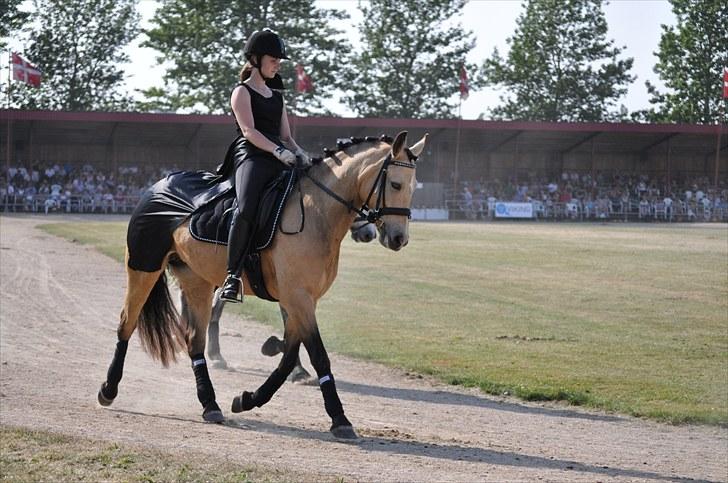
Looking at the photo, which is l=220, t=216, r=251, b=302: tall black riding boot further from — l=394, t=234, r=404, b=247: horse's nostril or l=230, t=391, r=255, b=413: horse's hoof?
l=394, t=234, r=404, b=247: horse's nostril

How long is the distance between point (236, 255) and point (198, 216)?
2.65 feet

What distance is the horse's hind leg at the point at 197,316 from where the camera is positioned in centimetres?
945

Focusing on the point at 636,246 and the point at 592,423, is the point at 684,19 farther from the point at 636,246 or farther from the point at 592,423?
the point at 592,423

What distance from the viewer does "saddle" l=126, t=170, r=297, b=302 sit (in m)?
8.83

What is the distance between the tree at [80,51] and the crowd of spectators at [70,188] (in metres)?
19.1

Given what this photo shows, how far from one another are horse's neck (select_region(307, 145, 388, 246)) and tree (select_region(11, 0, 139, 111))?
66164mm

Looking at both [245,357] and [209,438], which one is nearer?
[209,438]

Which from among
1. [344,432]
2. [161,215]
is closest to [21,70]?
[161,215]

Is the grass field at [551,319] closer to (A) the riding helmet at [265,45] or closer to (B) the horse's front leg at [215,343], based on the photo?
(B) the horse's front leg at [215,343]

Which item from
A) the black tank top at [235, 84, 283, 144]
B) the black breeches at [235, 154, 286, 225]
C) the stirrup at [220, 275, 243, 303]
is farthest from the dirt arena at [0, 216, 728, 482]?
the black tank top at [235, 84, 283, 144]

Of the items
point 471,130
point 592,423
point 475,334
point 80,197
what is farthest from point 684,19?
point 592,423

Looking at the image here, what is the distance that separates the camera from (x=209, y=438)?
8.32 meters

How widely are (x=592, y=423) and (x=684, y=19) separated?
6085 cm

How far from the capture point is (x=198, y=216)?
9438 millimetres
